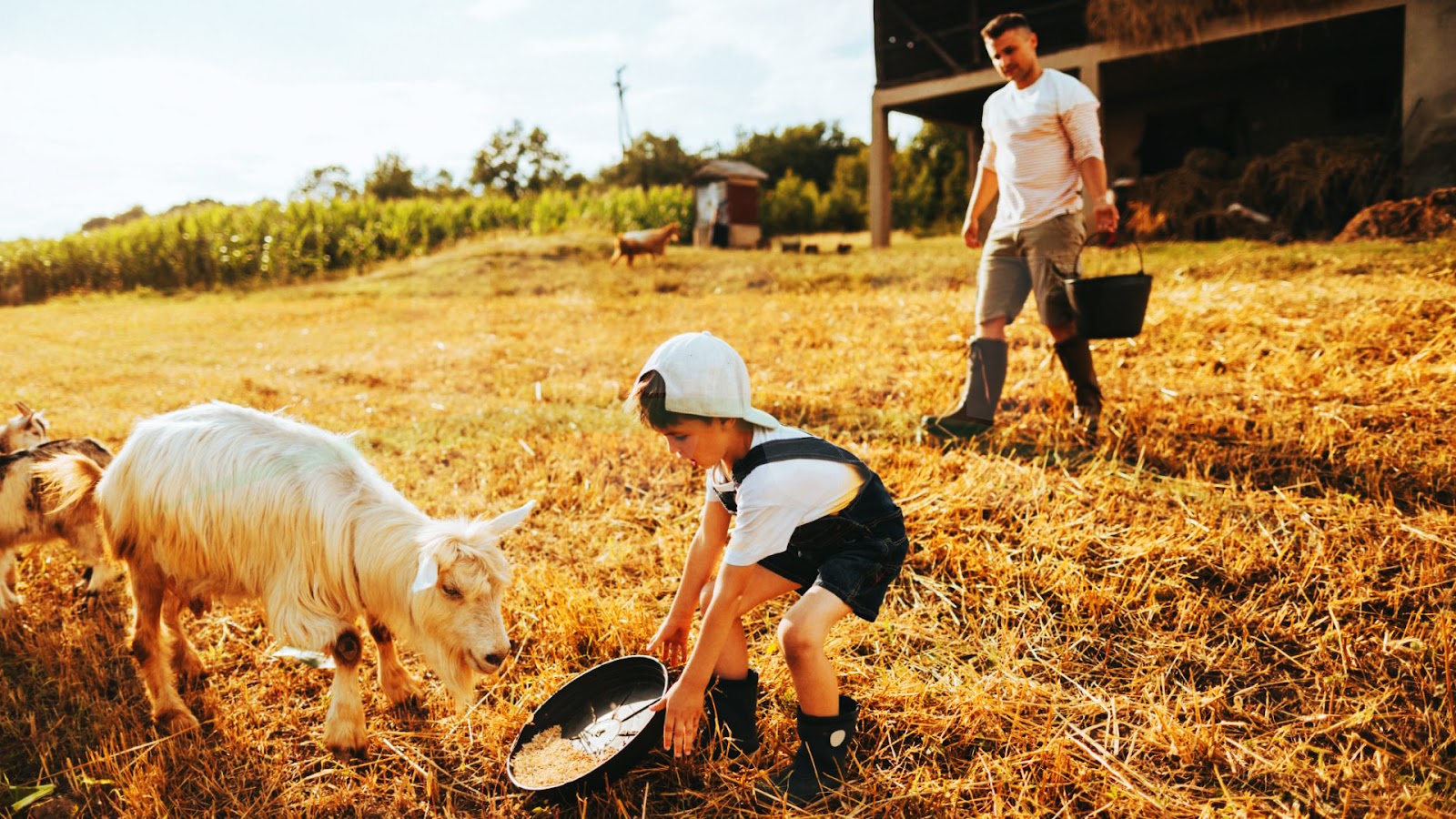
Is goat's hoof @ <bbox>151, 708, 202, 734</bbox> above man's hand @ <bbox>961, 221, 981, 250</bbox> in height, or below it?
below

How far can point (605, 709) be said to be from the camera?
2975 mm

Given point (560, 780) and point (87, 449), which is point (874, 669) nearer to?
point (560, 780)

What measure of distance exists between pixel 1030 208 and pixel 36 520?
5592 mm

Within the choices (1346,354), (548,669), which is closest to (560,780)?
(548,669)

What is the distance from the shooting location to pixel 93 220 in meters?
30.3

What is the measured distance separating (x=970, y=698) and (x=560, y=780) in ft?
4.67

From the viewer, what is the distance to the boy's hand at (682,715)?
238cm

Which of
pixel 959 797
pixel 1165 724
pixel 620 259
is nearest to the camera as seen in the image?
pixel 959 797

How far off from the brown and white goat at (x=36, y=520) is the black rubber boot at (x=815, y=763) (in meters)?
3.47

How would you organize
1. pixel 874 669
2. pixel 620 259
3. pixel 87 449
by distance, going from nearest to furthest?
pixel 874 669 → pixel 87 449 → pixel 620 259

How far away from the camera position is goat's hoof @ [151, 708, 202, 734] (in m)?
3.09

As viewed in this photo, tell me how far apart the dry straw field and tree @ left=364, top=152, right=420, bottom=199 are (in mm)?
56243

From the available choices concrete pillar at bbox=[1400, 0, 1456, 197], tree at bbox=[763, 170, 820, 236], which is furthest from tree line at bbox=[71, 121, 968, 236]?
concrete pillar at bbox=[1400, 0, 1456, 197]

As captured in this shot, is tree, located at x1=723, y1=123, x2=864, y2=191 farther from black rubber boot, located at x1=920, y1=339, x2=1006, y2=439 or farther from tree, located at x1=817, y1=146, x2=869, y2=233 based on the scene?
black rubber boot, located at x1=920, y1=339, x2=1006, y2=439
